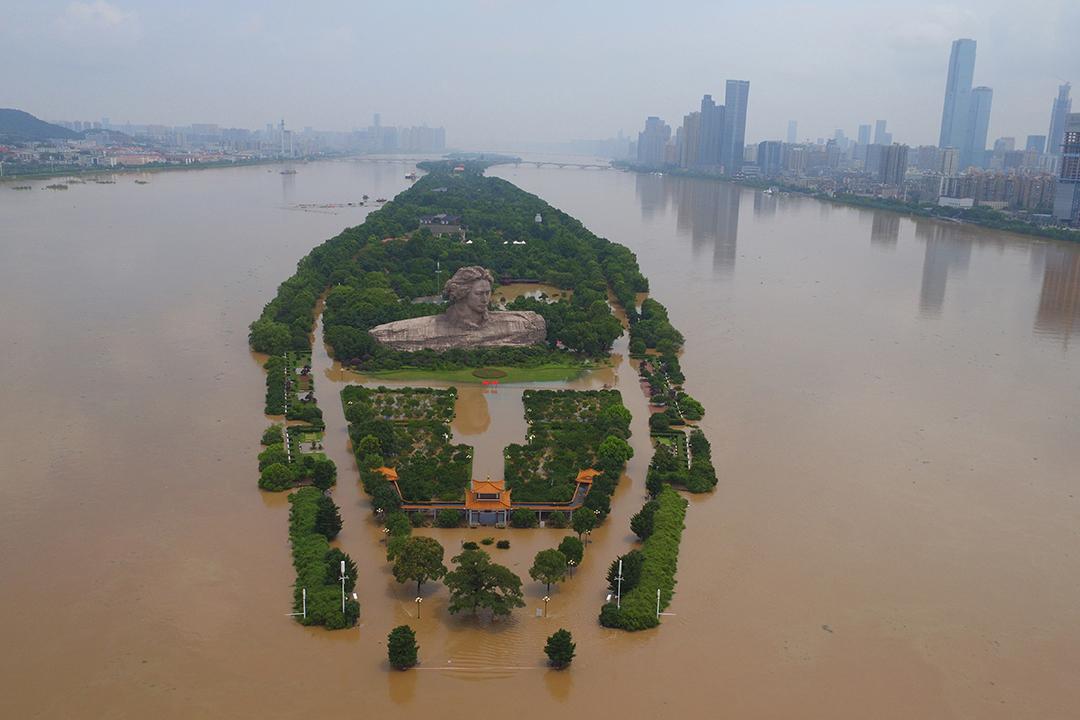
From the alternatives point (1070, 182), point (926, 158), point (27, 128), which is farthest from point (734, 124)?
point (27, 128)

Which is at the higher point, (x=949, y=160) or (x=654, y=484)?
(x=949, y=160)

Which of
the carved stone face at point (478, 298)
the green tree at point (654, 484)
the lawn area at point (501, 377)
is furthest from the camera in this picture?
the carved stone face at point (478, 298)

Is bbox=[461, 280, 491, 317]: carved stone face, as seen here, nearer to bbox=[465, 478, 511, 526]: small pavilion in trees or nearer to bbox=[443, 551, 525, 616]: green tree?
bbox=[465, 478, 511, 526]: small pavilion in trees

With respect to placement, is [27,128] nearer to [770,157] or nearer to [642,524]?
[770,157]

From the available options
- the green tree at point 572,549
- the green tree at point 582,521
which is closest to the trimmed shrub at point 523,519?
the green tree at point 582,521

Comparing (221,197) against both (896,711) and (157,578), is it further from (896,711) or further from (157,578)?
(896,711)

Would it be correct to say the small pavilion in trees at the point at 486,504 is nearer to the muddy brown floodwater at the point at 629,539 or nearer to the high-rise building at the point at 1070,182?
the muddy brown floodwater at the point at 629,539
